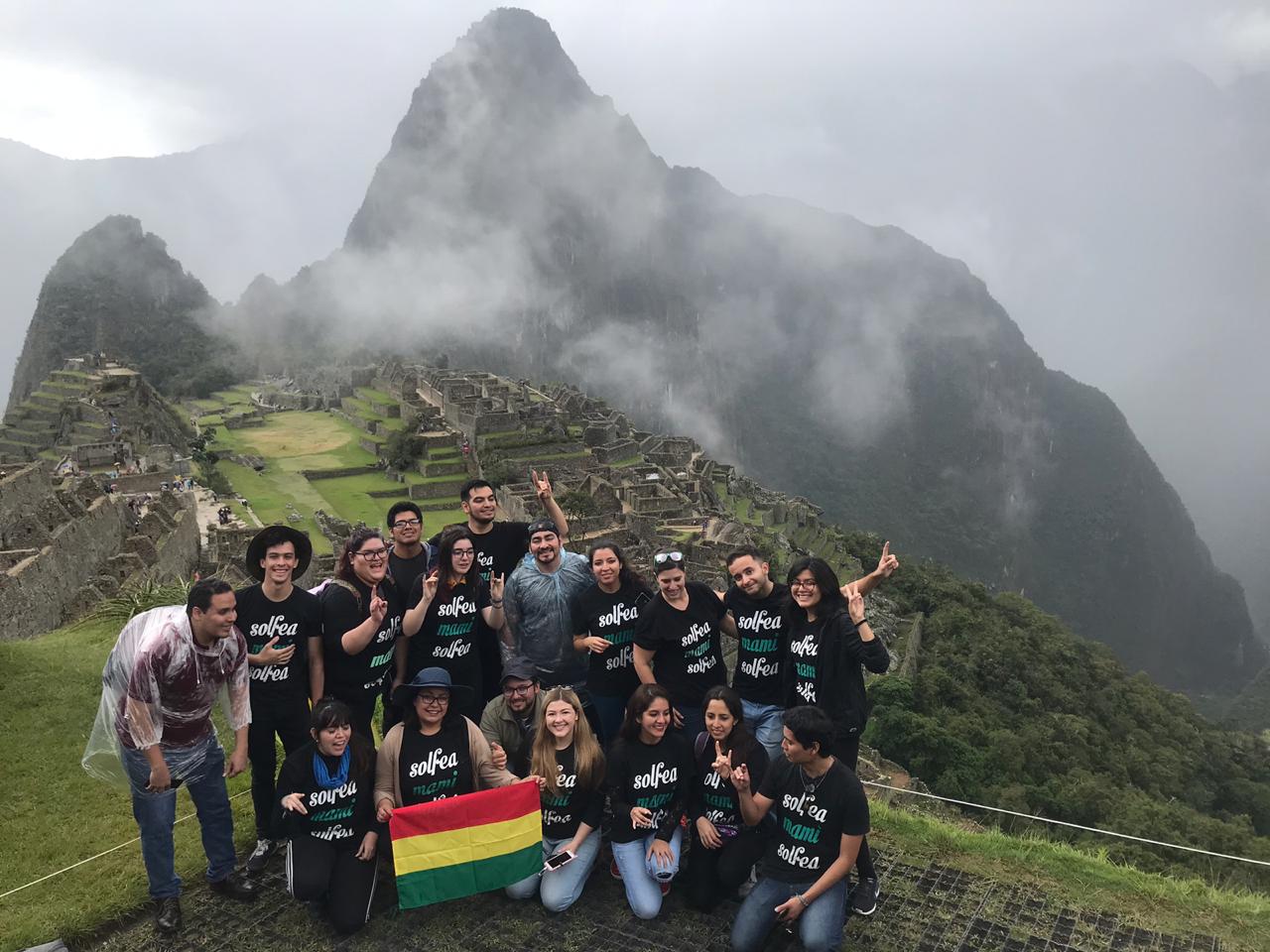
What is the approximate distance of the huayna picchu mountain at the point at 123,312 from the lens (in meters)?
62.3

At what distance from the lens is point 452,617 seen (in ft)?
16.0

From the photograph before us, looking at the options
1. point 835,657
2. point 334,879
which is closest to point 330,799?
point 334,879

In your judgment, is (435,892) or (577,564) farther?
(577,564)

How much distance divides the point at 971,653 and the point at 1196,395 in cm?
16604

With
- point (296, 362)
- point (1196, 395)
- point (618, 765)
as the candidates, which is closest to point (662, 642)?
point (618, 765)

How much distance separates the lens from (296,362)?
205ft

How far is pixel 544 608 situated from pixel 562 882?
1.38 m

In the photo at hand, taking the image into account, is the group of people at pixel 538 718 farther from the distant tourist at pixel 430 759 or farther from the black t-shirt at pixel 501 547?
the black t-shirt at pixel 501 547

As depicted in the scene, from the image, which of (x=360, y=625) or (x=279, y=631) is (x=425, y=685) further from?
(x=279, y=631)

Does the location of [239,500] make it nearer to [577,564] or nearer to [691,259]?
[577,564]

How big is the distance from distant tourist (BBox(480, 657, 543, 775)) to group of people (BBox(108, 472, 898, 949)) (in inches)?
0.4

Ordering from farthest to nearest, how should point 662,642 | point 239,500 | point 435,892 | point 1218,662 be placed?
point 1218,662
point 239,500
point 662,642
point 435,892

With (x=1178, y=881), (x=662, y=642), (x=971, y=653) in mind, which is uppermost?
(x=662, y=642)

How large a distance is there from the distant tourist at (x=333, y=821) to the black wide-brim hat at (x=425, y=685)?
261 mm
